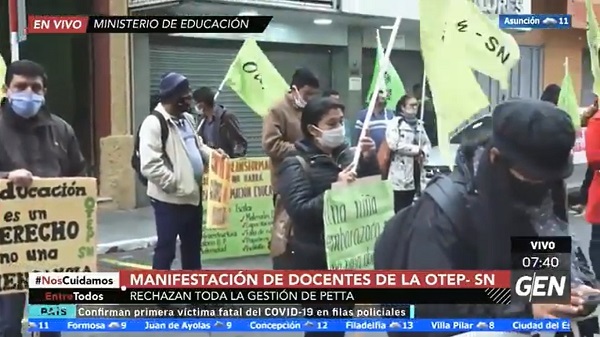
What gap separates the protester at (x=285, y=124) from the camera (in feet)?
9.04

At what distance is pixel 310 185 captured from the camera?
2.80 m

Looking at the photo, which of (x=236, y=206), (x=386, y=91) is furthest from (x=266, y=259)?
(x=386, y=91)

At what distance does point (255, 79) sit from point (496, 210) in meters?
0.79

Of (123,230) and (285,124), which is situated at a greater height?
(285,124)

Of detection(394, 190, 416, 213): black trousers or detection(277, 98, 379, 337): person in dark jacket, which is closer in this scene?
detection(394, 190, 416, 213): black trousers

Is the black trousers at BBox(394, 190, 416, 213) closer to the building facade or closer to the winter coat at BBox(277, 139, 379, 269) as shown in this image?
the winter coat at BBox(277, 139, 379, 269)

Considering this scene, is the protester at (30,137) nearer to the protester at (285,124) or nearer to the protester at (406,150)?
the protester at (285,124)

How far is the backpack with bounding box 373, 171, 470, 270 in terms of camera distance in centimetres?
249

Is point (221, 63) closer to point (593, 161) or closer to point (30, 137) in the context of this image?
point (30, 137)

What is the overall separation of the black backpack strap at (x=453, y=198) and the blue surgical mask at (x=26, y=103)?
3.95 feet

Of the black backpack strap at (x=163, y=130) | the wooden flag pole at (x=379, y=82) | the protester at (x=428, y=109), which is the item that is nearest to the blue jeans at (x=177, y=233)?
the black backpack strap at (x=163, y=130)

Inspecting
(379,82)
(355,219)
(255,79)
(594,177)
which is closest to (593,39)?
(379,82)
